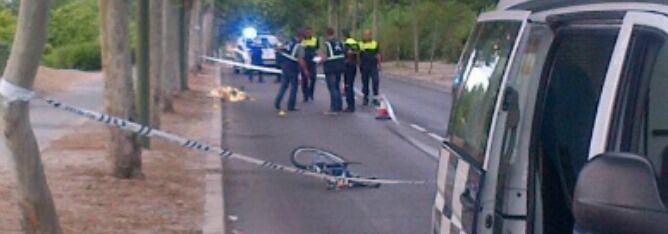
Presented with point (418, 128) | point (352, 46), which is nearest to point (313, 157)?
point (418, 128)

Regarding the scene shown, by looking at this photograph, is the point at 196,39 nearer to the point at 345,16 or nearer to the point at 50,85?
the point at 50,85

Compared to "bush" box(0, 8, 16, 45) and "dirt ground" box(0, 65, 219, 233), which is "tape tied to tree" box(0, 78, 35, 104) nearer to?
"dirt ground" box(0, 65, 219, 233)

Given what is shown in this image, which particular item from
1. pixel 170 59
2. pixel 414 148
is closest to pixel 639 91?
pixel 414 148

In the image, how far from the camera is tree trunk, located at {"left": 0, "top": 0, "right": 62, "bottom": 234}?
377 inches

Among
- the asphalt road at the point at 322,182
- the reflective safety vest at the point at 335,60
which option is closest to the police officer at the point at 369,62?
the asphalt road at the point at 322,182

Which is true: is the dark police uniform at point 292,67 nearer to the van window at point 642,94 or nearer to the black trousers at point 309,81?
the black trousers at point 309,81

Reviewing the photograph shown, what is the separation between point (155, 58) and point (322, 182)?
22.9 feet

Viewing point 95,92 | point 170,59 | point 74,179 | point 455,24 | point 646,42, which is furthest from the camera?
point 455,24

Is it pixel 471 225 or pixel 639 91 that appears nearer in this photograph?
pixel 639 91

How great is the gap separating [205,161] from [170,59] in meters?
9.75

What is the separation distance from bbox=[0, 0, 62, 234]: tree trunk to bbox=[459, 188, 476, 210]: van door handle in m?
4.54

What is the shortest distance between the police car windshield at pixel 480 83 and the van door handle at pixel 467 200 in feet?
0.43

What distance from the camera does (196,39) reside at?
4712 centimetres

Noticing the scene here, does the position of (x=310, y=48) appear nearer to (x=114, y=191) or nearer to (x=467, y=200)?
(x=114, y=191)
